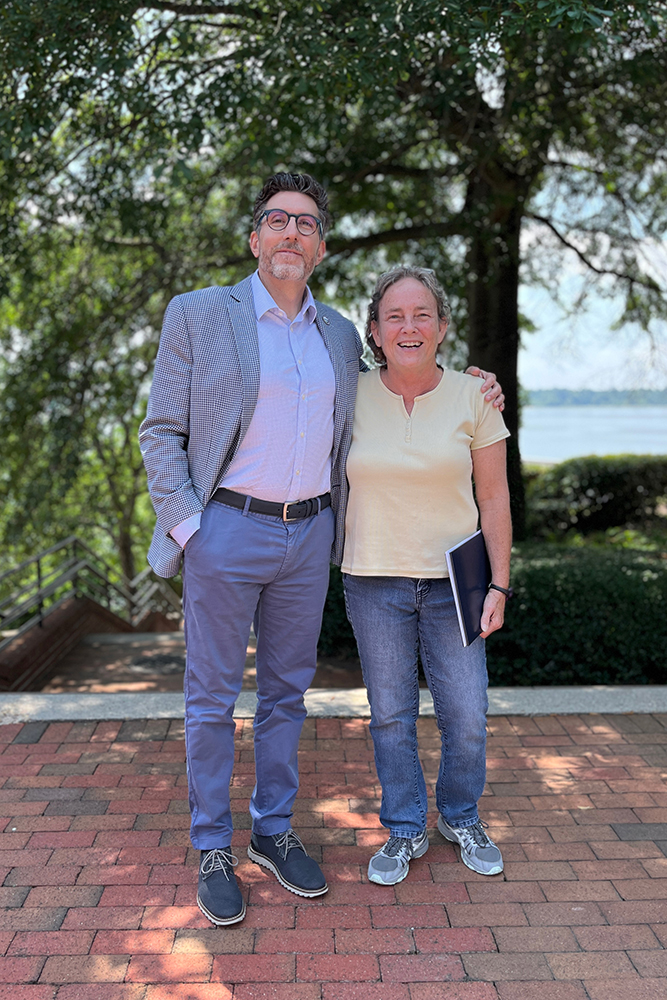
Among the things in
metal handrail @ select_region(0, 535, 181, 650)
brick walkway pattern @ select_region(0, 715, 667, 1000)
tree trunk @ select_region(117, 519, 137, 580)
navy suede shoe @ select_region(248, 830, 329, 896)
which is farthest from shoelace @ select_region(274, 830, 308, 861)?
tree trunk @ select_region(117, 519, 137, 580)

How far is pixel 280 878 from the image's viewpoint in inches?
115

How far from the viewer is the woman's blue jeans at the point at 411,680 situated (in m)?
2.94

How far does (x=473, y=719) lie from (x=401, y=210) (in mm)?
7197

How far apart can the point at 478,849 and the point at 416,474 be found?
1312 millimetres

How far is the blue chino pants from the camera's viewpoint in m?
2.76

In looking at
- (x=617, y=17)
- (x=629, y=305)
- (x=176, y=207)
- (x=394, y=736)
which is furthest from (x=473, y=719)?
(x=629, y=305)

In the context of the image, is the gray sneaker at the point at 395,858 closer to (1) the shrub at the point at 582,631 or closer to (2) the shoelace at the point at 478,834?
(2) the shoelace at the point at 478,834

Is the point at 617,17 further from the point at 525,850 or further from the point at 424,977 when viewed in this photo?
the point at 424,977

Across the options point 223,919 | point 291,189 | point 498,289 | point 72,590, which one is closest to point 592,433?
point 498,289

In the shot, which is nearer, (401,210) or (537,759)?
(537,759)

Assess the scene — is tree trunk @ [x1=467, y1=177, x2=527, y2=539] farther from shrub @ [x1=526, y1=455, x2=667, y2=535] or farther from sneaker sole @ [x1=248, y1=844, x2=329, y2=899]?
sneaker sole @ [x1=248, y1=844, x2=329, y2=899]

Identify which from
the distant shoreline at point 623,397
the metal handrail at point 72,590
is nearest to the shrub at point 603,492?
the distant shoreline at point 623,397

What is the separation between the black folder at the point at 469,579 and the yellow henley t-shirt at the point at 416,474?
2.2 inches

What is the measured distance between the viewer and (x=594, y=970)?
251 cm
